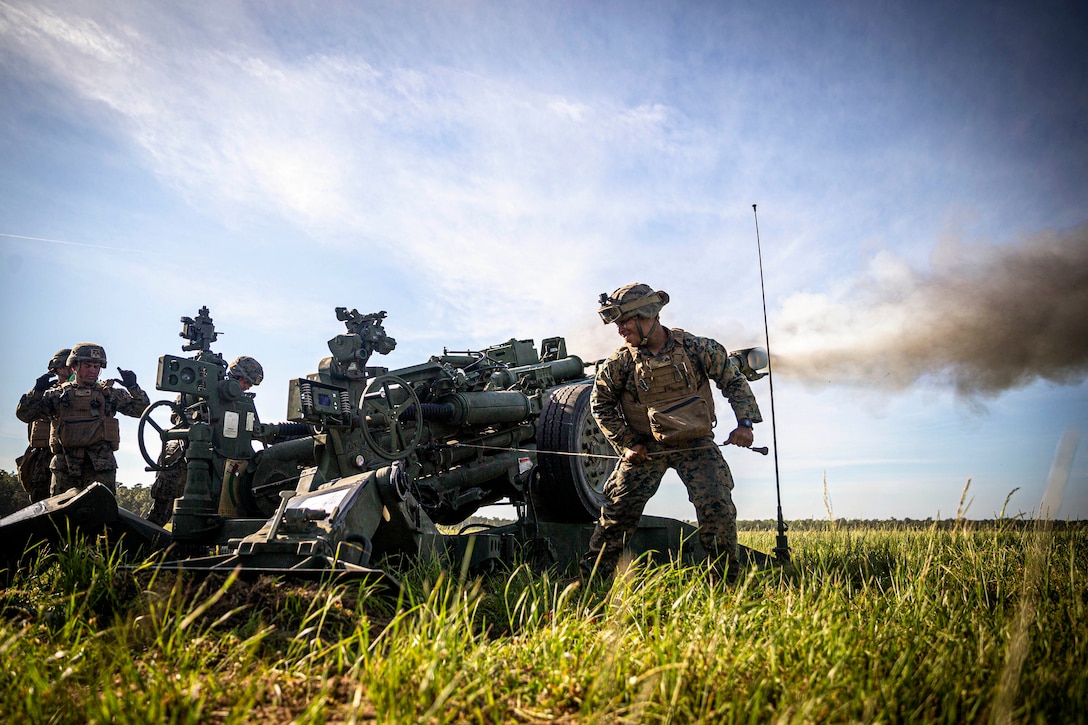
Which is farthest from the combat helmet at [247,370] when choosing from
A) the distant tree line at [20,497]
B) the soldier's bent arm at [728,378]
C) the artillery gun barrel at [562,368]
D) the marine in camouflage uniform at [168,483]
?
the soldier's bent arm at [728,378]

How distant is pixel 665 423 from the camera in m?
4.90

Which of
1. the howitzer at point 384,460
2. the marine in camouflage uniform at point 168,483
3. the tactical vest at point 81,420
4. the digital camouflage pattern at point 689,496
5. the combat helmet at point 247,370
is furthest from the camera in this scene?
the combat helmet at point 247,370

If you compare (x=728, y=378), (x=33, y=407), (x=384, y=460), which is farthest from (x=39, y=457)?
(x=728, y=378)

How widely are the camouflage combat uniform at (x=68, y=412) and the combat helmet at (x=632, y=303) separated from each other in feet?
18.5

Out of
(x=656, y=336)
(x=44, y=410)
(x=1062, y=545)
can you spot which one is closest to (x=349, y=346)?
(x=656, y=336)

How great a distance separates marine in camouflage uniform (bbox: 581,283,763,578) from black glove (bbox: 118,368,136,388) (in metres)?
5.50

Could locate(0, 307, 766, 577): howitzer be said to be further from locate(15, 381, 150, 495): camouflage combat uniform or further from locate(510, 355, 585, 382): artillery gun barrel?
locate(15, 381, 150, 495): camouflage combat uniform

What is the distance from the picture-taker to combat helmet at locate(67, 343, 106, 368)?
751cm

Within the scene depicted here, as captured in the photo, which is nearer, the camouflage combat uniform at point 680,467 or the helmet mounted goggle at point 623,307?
the camouflage combat uniform at point 680,467

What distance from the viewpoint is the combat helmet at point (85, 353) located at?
7.51m

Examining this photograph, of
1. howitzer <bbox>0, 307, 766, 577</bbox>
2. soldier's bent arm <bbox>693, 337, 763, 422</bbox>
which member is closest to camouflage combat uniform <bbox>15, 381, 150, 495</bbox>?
howitzer <bbox>0, 307, 766, 577</bbox>

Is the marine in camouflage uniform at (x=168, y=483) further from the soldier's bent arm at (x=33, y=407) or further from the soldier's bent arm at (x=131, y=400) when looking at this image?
the soldier's bent arm at (x=33, y=407)

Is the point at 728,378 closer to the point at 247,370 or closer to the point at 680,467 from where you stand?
the point at 680,467

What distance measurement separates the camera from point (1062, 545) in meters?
5.64
